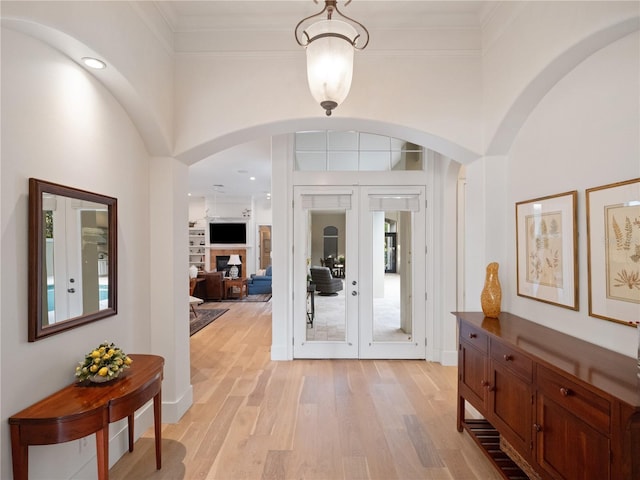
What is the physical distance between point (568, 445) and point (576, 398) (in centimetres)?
25

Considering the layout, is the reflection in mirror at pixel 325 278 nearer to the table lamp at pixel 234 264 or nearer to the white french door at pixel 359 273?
the white french door at pixel 359 273

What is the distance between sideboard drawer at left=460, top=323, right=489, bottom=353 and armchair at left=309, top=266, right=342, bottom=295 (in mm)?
1961

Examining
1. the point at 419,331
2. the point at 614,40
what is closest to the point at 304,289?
the point at 419,331

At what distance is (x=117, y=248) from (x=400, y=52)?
2.74 meters

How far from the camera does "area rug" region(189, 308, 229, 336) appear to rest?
19.4ft

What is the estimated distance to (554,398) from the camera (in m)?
1.53

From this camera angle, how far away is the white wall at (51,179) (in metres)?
1.50

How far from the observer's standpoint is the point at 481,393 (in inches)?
89.0

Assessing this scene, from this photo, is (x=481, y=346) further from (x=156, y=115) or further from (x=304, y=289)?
(x=156, y=115)

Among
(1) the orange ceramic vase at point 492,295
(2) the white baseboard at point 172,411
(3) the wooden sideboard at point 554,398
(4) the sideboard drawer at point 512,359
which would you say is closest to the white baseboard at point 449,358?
(3) the wooden sideboard at point 554,398

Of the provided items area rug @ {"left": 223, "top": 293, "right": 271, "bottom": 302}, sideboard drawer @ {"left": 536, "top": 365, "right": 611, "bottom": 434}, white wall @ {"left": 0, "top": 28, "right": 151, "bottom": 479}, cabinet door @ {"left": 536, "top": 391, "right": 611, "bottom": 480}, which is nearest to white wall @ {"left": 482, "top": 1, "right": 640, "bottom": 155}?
sideboard drawer @ {"left": 536, "top": 365, "right": 611, "bottom": 434}

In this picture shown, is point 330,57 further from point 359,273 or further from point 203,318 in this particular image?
point 203,318

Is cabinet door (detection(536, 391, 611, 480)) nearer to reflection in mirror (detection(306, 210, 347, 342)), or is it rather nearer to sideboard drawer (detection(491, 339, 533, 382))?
sideboard drawer (detection(491, 339, 533, 382))

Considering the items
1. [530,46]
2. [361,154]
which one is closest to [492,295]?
[530,46]
